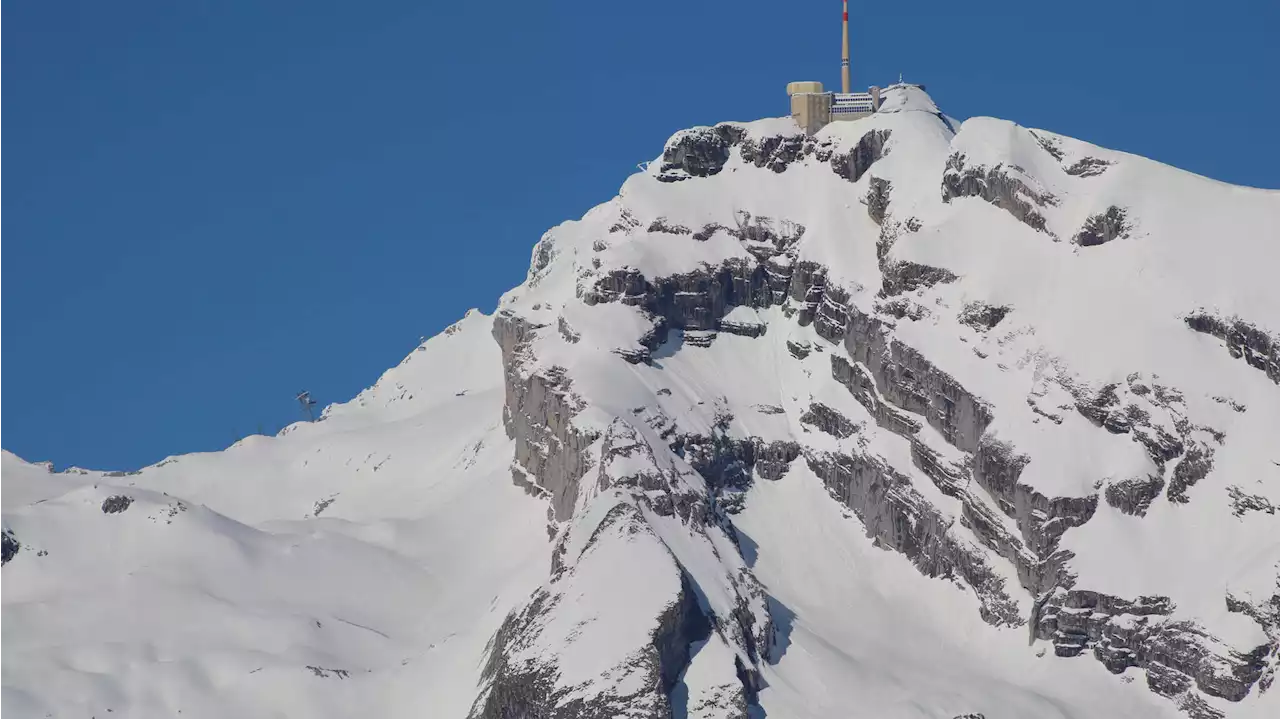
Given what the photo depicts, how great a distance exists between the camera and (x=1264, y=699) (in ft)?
653

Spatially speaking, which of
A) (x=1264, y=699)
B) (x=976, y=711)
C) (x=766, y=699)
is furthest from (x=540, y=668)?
(x=1264, y=699)

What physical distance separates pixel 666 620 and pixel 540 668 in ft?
37.6

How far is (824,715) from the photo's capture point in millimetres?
197750

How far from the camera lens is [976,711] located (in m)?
199

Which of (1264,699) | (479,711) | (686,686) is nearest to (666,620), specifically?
(686,686)

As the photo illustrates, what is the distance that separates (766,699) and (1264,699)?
43060 millimetres

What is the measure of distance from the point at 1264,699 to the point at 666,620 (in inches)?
2065

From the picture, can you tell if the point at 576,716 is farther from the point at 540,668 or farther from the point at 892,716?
the point at 892,716

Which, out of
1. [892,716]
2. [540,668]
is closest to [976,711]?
[892,716]

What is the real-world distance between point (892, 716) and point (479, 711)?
35.5m

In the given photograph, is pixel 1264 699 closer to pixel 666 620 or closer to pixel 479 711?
pixel 666 620

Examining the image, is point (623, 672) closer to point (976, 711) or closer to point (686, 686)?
point (686, 686)

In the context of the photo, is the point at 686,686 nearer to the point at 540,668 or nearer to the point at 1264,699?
the point at 540,668

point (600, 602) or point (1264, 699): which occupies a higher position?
point (600, 602)
